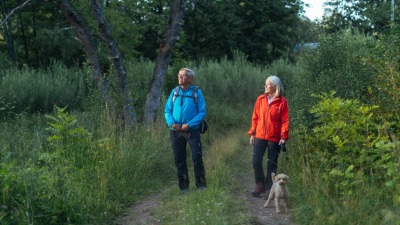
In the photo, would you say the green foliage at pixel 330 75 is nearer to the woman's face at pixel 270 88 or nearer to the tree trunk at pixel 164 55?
the woman's face at pixel 270 88

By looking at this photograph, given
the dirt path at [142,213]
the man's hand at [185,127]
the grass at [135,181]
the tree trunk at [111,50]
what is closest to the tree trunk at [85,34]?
the tree trunk at [111,50]

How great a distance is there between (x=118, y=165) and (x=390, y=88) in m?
4.47

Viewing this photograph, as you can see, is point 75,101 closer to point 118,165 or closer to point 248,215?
point 118,165

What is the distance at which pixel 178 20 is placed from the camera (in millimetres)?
11094

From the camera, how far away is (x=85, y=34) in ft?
32.6

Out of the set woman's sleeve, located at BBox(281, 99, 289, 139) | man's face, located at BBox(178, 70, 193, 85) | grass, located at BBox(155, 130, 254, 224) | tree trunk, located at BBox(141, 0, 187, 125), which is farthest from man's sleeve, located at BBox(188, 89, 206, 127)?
tree trunk, located at BBox(141, 0, 187, 125)

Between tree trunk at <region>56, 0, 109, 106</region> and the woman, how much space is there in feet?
14.5

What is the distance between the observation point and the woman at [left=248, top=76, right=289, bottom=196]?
617cm

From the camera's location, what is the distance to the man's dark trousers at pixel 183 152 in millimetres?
6223

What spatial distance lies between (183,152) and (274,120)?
1534 mm

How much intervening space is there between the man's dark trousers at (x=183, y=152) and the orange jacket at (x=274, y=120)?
1.01 meters

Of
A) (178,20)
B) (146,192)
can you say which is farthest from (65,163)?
(178,20)

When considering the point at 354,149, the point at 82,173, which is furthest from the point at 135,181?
the point at 354,149

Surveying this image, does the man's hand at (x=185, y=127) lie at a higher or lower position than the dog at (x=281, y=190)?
higher
